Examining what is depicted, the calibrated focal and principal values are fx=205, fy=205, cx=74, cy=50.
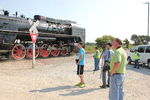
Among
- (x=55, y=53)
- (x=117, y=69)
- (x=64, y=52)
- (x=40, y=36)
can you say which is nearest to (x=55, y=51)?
(x=55, y=53)

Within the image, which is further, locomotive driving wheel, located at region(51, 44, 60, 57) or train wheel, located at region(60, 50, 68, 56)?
train wheel, located at region(60, 50, 68, 56)

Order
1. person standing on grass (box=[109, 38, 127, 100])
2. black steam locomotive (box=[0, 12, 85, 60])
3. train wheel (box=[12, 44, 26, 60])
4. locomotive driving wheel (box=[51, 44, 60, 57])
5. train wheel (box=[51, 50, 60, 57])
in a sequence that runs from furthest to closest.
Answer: train wheel (box=[51, 50, 60, 57]), locomotive driving wheel (box=[51, 44, 60, 57]), train wheel (box=[12, 44, 26, 60]), black steam locomotive (box=[0, 12, 85, 60]), person standing on grass (box=[109, 38, 127, 100])

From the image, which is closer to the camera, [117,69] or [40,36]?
[117,69]

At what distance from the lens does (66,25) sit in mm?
21031

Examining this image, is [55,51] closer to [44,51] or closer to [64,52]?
[64,52]

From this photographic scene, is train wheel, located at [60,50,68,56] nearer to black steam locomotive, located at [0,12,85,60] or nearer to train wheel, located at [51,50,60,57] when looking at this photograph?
black steam locomotive, located at [0,12,85,60]

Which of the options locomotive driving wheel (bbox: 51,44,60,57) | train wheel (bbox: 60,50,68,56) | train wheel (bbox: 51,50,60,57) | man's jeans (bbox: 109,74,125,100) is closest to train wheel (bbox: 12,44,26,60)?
locomotive driving wheel (bbox: 51,44,60,57)

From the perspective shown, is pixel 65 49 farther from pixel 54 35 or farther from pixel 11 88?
pixel 11 88

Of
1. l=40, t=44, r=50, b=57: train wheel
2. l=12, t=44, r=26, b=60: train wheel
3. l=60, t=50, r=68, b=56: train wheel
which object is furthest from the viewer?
l=60, t=50, r=68, b=56: train wheel

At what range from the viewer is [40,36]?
57.0 feet

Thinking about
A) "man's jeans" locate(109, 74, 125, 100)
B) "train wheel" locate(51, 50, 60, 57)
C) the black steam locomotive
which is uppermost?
the black steam locomotive

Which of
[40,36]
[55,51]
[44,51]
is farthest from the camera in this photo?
[55,51]

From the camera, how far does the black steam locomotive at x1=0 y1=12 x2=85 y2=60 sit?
45.8ft

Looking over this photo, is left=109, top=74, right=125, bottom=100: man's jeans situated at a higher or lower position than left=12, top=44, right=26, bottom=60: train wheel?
lower
